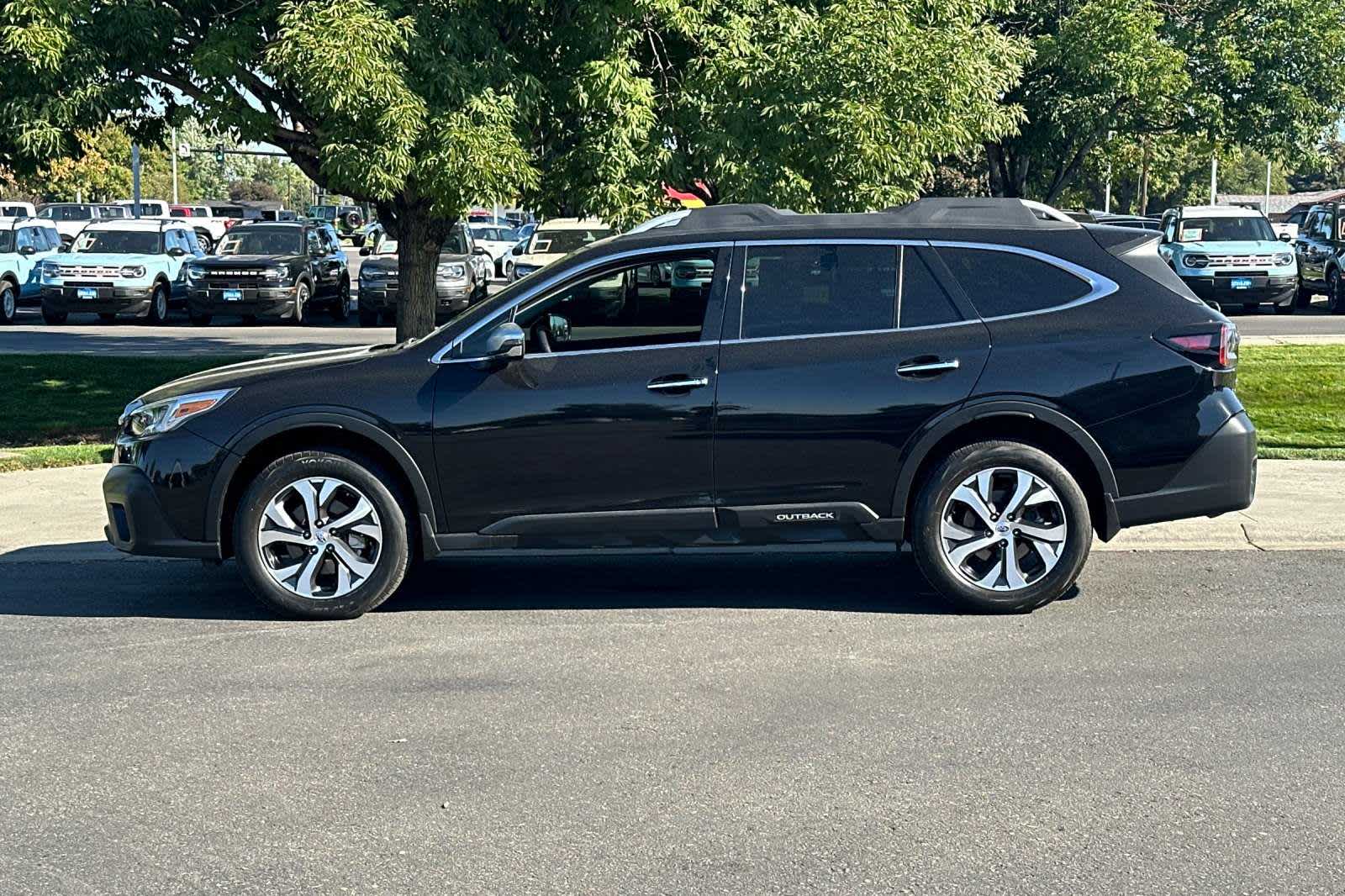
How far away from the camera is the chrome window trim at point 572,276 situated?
7.57 metres

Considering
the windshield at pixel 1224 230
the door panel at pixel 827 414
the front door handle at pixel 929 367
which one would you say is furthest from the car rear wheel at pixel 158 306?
the front door handle at pixel 929 367

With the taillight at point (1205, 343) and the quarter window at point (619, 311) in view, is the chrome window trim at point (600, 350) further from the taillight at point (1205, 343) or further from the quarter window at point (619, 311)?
the taillight at point (1205, 343)

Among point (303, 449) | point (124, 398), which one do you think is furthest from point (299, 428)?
point (124, 398)

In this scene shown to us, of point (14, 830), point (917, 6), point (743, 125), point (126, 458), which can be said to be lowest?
point (14, 830)

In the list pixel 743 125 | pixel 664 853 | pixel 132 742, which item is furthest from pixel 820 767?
pixel 743 125

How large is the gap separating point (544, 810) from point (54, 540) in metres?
5.58

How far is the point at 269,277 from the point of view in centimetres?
2909

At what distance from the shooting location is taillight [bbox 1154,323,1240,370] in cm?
749

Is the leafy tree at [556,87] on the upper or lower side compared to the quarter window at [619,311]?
upper

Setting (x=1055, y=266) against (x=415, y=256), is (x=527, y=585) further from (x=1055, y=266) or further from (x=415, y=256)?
(x=415, y=256)

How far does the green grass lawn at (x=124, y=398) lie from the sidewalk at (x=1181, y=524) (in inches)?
50.1

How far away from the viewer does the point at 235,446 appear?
24.7 ft

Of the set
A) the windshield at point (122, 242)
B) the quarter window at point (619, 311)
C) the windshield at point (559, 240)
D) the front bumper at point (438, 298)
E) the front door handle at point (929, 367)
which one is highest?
the windshield at point (559, 240)

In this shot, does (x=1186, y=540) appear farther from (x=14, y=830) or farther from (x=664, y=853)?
(x=14, y=830)
